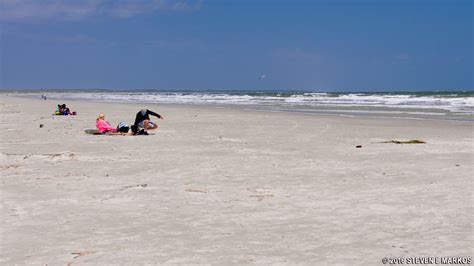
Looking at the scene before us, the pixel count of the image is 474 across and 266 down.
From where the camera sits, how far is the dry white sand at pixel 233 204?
181 inches

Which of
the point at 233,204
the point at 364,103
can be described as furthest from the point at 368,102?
the point at 233,204

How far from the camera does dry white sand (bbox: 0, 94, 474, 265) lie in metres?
4.59

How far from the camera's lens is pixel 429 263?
423 cm

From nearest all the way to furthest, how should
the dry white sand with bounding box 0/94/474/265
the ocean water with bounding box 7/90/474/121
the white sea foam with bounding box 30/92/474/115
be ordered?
the dry white sand with bounding box 0/94/474/265, the ocean water with bounding box 7/90/474/121, the white sea foam with bounding box 30/92/474/115

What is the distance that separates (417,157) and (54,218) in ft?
24.0

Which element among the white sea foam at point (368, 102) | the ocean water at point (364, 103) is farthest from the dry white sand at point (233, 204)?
the white sea foam at point (368, 102)

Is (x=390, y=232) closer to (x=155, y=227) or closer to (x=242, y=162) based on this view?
(x=155, y=227)

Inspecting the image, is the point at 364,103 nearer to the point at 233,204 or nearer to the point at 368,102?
the point at 368,102

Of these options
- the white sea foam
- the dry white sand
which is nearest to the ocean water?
the white sea foam

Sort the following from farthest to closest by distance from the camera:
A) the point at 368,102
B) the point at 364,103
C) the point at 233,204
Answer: the point at 368,102, the point at 364,103, the point at 233,204

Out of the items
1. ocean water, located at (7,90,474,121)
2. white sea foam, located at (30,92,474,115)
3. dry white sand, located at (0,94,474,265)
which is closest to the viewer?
dry white sand, located at (0,94,474,265)

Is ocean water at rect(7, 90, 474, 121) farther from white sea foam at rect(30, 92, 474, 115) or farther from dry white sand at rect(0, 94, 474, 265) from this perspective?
dry white sand at rect(0, 94, 474, 265)

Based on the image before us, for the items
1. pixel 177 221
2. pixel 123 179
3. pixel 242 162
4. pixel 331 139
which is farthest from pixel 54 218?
pixel 331 139

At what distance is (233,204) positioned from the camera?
6336 mm
